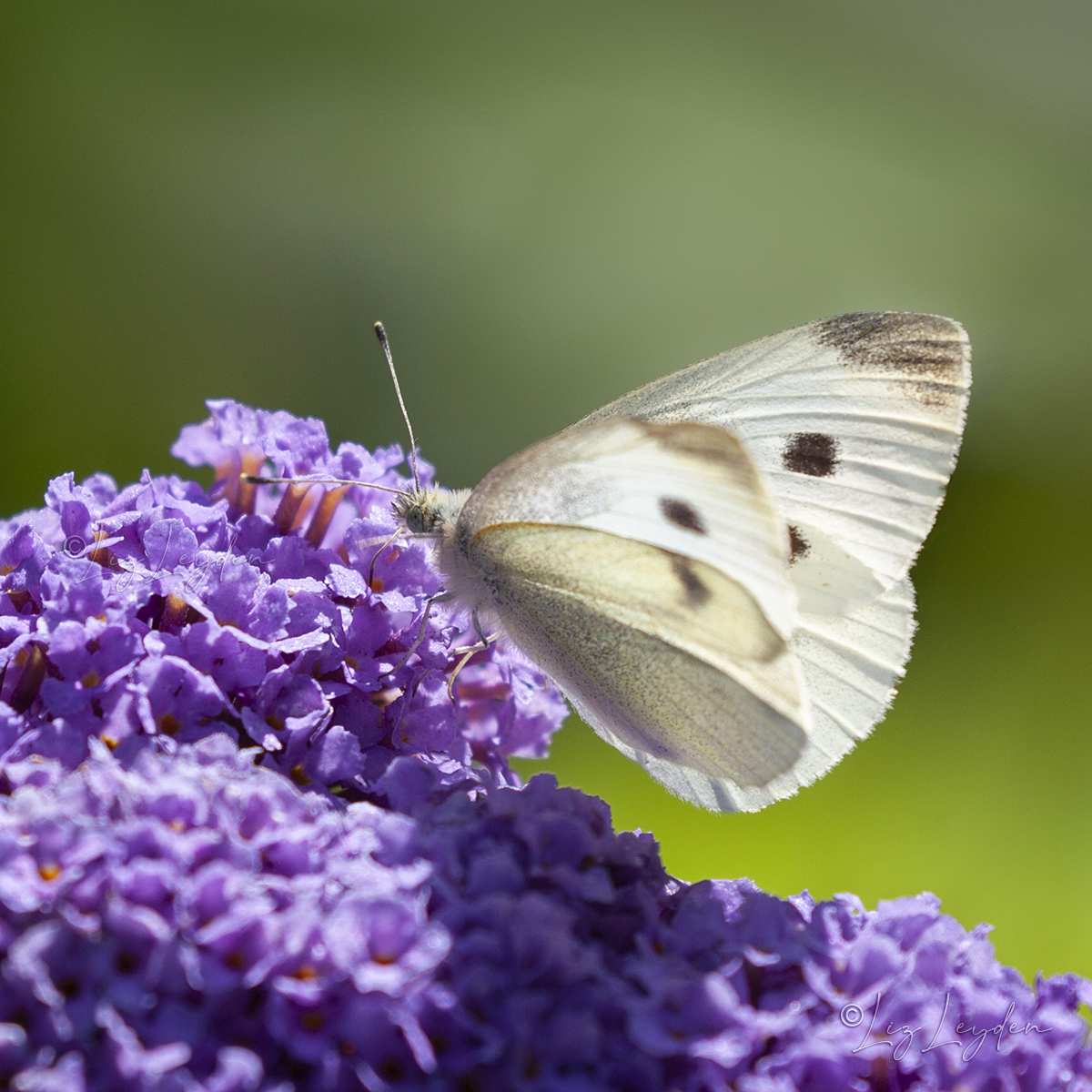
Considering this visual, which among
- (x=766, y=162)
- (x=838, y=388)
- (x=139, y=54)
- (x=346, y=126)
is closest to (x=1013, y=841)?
(x=838, y=388)

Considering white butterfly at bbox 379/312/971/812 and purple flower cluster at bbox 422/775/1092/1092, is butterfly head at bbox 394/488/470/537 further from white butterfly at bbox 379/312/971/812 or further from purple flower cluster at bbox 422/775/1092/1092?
purple flower cluster at bbox 422/775/1092/1092

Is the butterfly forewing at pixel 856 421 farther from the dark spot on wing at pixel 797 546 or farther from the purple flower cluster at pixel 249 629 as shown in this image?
the purple flower cluster at pixel 249 629

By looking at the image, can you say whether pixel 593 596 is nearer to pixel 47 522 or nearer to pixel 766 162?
pixel 47 522

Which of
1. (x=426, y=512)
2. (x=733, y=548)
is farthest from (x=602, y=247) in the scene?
(x=733, y=548)

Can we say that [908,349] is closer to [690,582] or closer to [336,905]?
[690,582]
